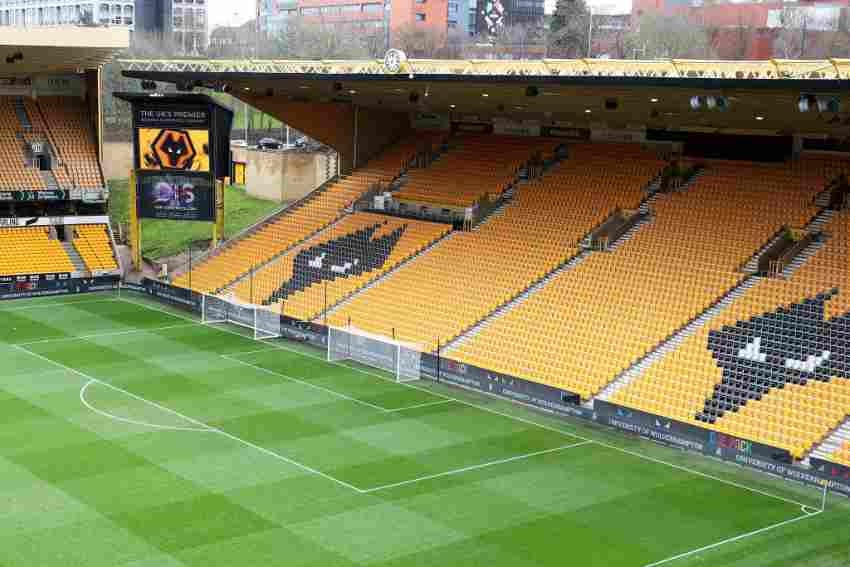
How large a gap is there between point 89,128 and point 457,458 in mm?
30226

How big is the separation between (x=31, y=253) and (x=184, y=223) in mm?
9843

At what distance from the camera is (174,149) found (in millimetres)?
42656

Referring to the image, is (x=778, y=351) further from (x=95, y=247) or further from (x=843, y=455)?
(x=95, y=247)

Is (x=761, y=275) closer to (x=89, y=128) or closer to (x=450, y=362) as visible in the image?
(x=450, y=362)

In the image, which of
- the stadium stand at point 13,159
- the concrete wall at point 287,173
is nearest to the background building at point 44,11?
the concrete wall at point 287,173

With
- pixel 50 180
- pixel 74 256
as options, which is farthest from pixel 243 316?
pixel 50 180

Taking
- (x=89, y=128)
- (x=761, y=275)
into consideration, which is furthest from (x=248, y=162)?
(x=761, y=275)

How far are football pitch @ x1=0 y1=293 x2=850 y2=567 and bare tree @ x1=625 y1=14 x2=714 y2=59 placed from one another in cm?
1147

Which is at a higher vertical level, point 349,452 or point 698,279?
point 698,279

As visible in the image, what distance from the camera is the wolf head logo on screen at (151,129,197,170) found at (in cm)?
4250

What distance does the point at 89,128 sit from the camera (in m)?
49.2

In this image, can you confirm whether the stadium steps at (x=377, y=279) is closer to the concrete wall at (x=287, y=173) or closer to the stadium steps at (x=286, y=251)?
the stadium steps at (x=286, y=251)

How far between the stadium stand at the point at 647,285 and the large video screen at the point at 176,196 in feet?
46.2

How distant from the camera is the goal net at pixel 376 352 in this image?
107ft
